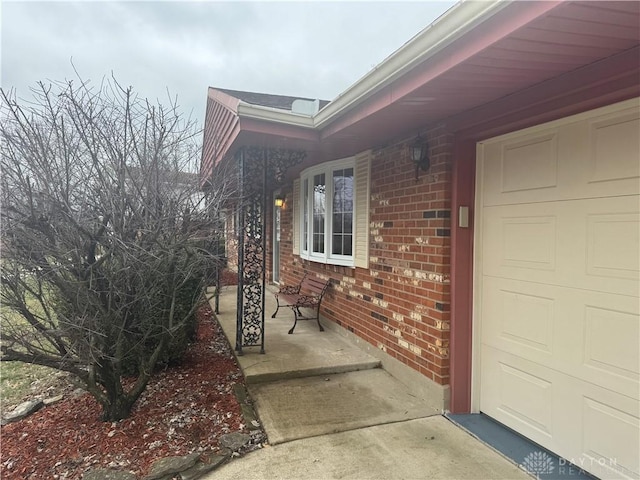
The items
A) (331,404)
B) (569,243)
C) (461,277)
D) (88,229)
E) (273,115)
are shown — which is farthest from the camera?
(273,115)

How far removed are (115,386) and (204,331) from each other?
2557 mm

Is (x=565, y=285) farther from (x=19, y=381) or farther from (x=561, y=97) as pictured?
(x=19, y=381)

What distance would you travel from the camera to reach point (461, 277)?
3.11 m

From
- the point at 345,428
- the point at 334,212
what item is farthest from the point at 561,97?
the point at 334,212

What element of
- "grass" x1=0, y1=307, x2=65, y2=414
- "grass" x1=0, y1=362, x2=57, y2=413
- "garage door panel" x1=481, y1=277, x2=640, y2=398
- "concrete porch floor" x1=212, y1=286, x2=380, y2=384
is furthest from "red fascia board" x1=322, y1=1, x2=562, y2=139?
"grass" x1=0, y1=362, x2=57, y2=413

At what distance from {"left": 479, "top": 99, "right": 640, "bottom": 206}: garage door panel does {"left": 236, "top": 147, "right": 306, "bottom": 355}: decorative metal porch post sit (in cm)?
245

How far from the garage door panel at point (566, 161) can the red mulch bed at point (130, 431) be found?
9.35ft

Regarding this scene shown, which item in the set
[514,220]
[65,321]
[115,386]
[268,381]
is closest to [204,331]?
[268,381]

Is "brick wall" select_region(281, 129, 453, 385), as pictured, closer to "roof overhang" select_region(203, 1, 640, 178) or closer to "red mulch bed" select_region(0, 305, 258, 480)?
"roof overhang" select_region(203, 1, 640, 178)

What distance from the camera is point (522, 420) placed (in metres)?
2.73

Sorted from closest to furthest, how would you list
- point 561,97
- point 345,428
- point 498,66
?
point 498,66 < point 561,97 < point 345,428

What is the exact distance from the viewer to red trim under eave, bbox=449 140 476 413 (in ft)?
10.2

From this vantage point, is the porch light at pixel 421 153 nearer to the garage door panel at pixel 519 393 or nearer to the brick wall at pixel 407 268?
the brick wall at pixel 407 268

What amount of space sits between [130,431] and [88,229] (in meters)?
1.61
